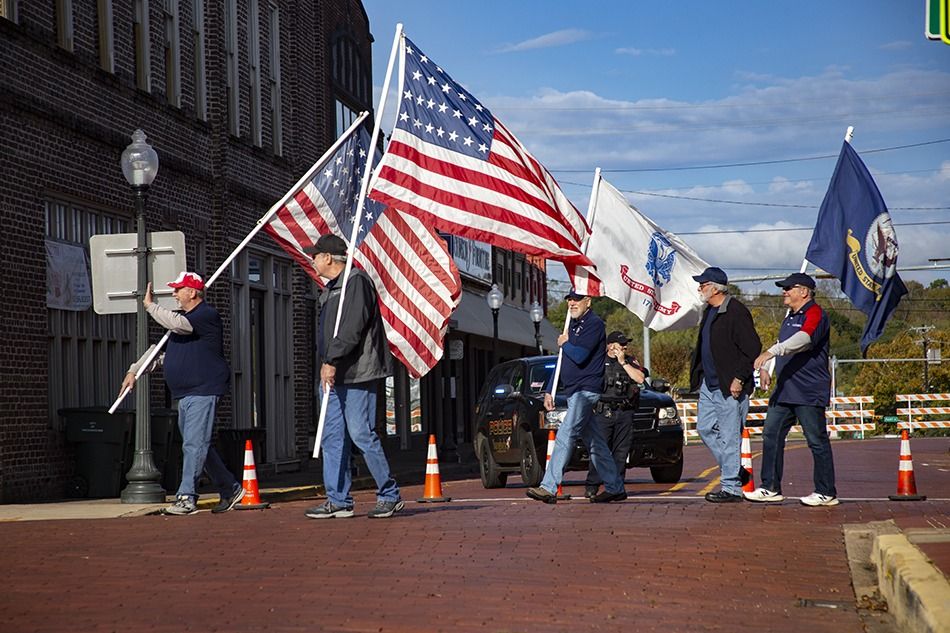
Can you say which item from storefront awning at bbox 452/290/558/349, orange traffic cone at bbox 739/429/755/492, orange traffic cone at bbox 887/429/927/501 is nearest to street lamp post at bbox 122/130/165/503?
orange traffic cone at bbox 739/429/755/492

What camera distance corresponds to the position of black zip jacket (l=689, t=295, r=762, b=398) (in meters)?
13.5

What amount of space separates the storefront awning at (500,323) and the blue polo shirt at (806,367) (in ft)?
85.7

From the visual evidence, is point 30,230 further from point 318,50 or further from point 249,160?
point 318,50

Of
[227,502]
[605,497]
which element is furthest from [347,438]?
[605,497]

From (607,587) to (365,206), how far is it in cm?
709

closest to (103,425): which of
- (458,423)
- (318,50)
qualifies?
(318,50)

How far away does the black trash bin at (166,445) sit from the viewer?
60.2ft

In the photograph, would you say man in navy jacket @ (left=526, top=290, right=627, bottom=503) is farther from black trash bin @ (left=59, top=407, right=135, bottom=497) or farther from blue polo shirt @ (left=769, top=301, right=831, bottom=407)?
black trash bin @ (left=59, top=407, right=135, bottom=497)

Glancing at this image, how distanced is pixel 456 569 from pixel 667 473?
1036cm

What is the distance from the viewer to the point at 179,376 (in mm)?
13586

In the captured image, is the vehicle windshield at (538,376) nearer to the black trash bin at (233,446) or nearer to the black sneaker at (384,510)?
the black trash bin at (233,446)

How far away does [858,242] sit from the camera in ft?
49.9

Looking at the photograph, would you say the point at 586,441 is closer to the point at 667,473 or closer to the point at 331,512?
A: the point at 331,512

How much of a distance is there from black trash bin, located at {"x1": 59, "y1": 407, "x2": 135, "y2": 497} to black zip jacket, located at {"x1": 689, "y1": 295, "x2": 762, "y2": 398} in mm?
7245
